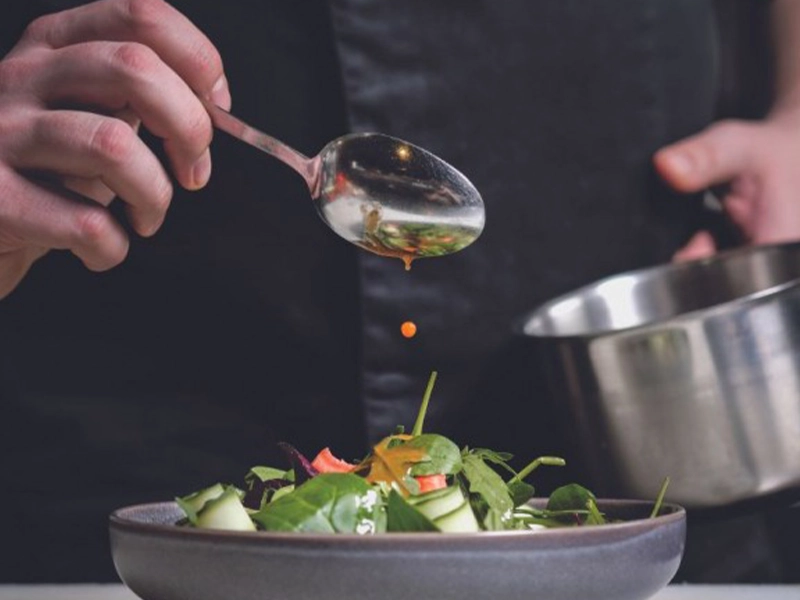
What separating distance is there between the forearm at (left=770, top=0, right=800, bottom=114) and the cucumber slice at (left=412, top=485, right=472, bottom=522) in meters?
0.84

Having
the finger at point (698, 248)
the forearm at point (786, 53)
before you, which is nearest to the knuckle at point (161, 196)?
the finger at point (698, 248)

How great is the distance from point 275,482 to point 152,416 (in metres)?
0.51

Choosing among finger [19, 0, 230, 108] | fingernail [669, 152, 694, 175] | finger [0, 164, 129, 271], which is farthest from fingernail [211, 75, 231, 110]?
fingernail [669, 152, 694, 175]

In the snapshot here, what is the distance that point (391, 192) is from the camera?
0.84m

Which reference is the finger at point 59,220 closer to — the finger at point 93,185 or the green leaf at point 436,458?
the finger at point 93,185

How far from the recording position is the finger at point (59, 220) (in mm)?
819

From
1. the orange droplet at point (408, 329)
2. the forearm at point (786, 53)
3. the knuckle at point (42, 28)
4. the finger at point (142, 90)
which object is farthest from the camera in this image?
the forearm at point (786, 53)

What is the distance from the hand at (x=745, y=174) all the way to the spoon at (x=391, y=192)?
437 mm

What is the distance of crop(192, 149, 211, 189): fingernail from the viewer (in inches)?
32.9

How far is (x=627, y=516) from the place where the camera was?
71cm

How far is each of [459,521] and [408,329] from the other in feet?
1.83

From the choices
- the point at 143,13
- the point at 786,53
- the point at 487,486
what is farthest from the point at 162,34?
the point at 786,53

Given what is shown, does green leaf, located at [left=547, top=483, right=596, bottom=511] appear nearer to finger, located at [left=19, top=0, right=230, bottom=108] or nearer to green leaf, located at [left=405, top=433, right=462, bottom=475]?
green leaf, located at [left=405, top=433, right=462, bottom=475]

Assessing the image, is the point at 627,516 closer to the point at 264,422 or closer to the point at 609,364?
the point at 609,364
